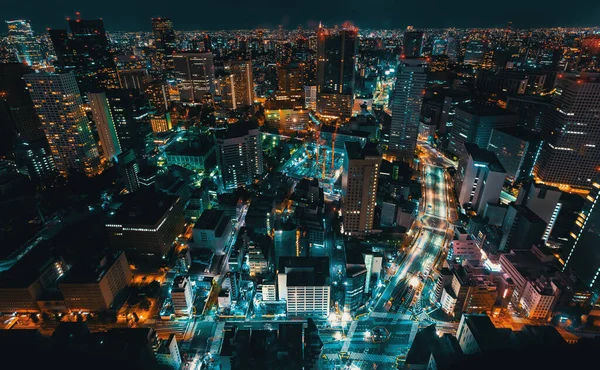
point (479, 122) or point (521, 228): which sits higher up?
point (479, 122)

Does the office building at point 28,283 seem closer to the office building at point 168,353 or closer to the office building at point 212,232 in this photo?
the office building at point 212,232

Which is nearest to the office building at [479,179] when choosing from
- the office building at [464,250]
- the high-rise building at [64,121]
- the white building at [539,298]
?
the office building at [464,250]

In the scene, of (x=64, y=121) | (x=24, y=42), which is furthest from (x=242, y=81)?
(x=24, y=42)

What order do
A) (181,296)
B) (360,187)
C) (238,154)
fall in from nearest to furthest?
(181,296), (360,187), (238,154)

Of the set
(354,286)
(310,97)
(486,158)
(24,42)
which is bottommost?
(354,286)

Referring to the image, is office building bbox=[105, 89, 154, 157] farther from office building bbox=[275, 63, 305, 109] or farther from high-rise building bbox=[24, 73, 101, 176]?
office building bbox=[275, 63, 305, 109]

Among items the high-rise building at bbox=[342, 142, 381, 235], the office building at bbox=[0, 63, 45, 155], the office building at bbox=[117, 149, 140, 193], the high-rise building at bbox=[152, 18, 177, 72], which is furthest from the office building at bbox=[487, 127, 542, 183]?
the high-rise building at bbox=[152, 18, 177, 72]

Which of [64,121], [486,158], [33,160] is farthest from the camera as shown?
[33,160]

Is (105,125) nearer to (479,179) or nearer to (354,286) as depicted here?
(354,286)
